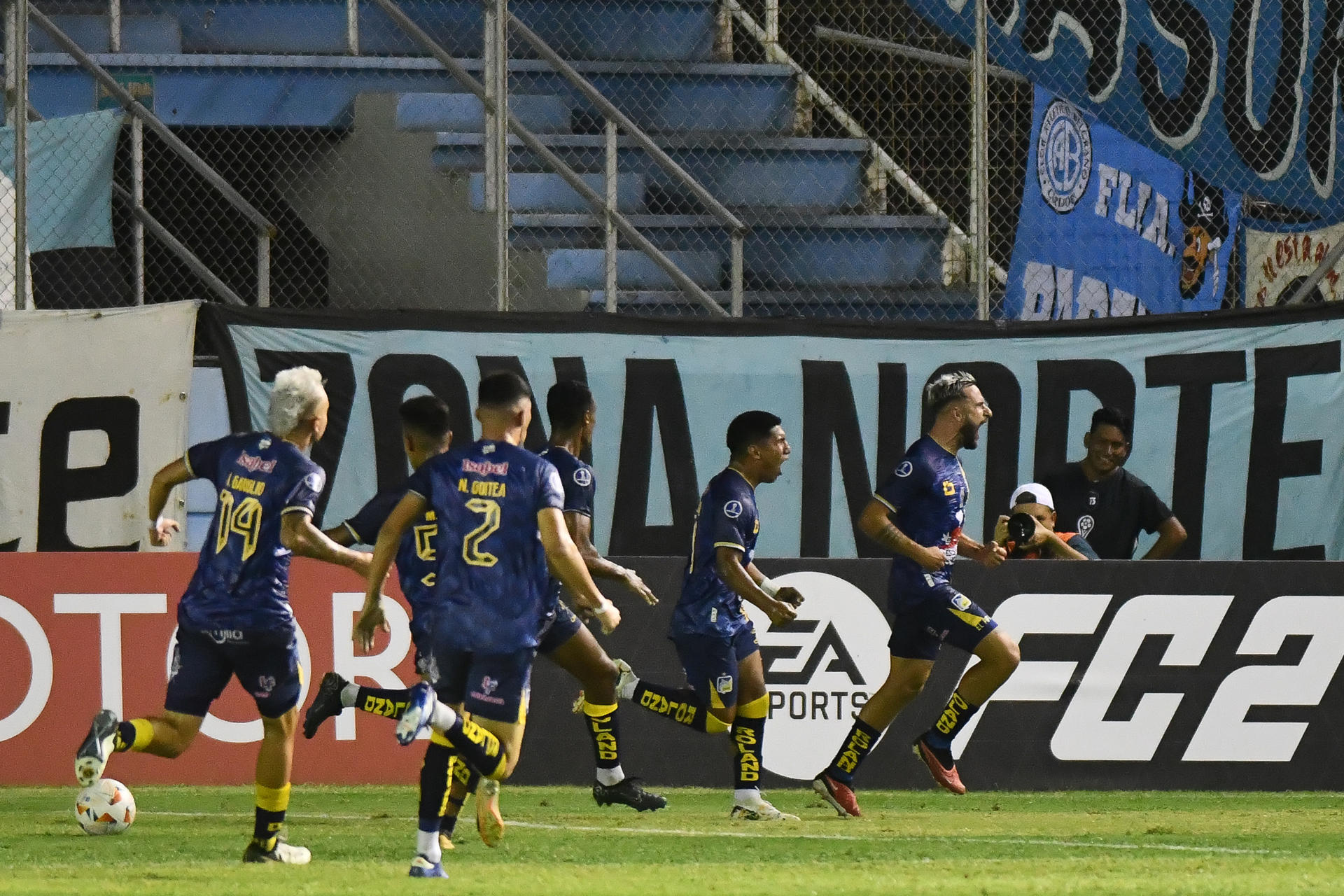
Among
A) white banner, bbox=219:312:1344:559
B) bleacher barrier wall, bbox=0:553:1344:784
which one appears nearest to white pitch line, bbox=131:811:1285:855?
bleacher barrier wall, bbox=0:553:1344:784

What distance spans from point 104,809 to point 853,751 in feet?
11.6

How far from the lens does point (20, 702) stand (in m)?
11.3

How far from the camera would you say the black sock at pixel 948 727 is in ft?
33.9

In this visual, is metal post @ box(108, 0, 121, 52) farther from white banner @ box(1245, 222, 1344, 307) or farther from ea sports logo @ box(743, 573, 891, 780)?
white banner @ box(1245, 222, 1344, 307)

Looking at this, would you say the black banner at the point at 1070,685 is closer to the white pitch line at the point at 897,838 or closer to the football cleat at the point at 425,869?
the white pitch line at the point at 897,838

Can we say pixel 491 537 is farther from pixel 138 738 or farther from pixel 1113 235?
pixel 1113 235

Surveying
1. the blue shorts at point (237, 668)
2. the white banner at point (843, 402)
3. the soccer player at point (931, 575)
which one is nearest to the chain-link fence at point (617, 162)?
the white banner at point (843, 402)

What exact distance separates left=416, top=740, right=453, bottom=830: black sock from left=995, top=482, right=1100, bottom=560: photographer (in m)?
5.15

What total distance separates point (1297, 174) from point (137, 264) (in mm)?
8035

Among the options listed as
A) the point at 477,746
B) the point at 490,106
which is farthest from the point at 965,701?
the point at 490,106

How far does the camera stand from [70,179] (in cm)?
1323

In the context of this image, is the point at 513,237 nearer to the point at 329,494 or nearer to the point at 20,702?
the point at 329,494

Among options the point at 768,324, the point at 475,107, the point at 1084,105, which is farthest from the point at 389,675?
the point at 1084,105

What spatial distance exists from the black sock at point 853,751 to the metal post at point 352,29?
7.72 metres
